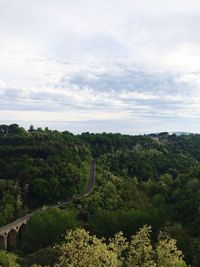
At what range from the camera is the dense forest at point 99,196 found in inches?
1759

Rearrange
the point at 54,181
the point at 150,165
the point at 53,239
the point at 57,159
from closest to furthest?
the point at 53,239 → the point at 54,181 → the point at 57,159 → the point at 150,165

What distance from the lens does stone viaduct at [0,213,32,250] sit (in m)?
63.2

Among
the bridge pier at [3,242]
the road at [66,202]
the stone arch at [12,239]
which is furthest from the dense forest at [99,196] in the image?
the stone arch at [12,239]

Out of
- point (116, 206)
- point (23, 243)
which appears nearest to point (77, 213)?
point (116, 206)

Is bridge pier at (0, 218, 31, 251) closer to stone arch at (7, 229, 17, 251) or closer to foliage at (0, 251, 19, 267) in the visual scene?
stone arch at (7, 229, 17, 251)

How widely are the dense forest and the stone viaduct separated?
2.67 meters

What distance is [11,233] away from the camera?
217ft

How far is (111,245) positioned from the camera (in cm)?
2395

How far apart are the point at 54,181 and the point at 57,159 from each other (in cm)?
830

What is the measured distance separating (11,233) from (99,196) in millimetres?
18649

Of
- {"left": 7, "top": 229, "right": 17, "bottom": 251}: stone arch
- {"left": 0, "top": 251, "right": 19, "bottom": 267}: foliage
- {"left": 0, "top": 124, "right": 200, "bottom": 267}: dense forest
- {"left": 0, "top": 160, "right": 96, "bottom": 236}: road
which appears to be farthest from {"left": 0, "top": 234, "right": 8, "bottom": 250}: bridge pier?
{"left": 0, "top": 251, "right": 19, "bottom": 267}: foliage

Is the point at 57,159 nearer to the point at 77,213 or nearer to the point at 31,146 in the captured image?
the point at 31,146

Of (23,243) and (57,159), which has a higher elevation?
(57,159)

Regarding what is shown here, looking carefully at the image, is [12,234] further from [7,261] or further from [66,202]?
[7,261]
